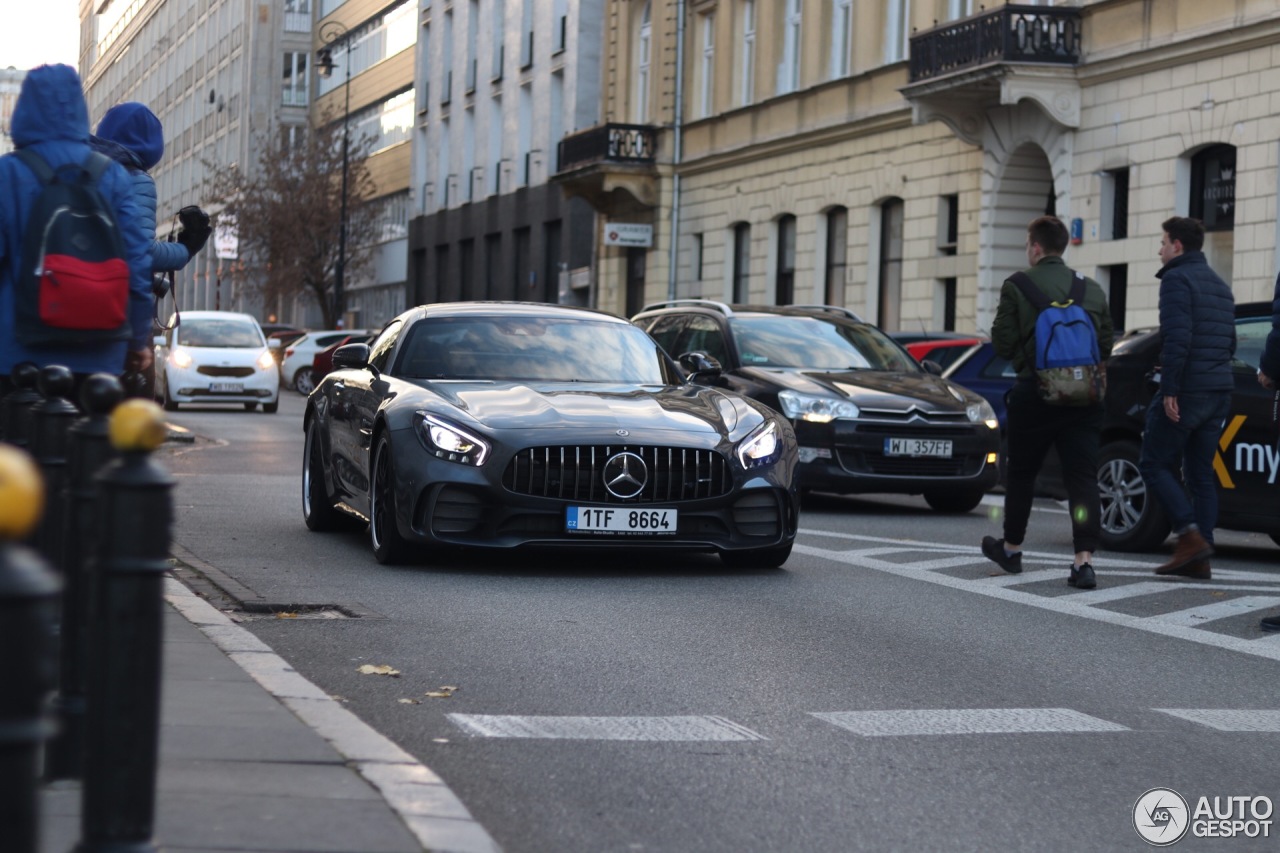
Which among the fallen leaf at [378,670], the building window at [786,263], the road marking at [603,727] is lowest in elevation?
the road marking at [603,727]

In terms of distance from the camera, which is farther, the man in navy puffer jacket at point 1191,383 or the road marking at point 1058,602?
the man in navy puffer jacket at point 1191,383

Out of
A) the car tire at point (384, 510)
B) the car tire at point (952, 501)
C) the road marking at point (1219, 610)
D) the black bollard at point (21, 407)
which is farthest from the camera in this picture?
the car tire at point (952, 501)

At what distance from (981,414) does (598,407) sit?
573cm

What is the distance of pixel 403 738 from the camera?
594 centimetres

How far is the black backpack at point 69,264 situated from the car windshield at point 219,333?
26.6m

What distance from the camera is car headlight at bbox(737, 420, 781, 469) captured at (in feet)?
34.3

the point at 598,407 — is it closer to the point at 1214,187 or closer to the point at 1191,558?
the point at 1191,558

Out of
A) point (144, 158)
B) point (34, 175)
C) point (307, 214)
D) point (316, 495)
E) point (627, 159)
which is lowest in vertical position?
point (316, 495)

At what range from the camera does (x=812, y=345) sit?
16828 mm

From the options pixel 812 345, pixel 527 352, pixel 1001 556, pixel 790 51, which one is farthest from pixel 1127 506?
pixel 790 51

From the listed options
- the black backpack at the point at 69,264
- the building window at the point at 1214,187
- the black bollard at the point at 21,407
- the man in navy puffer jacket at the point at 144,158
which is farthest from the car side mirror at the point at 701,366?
the building window at the point at 1214,187

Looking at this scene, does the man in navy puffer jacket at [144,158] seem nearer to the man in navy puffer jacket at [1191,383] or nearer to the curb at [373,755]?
the curb at [373,755]

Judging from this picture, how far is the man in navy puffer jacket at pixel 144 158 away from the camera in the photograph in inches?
342

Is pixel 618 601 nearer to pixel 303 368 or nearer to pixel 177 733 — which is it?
pixel 177 733
